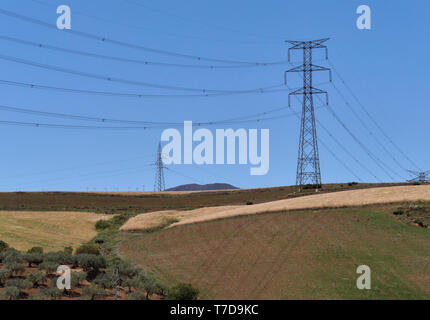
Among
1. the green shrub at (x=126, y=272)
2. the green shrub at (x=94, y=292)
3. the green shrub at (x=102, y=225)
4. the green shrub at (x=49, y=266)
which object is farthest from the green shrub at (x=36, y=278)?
the green shrub at (x=102, y=225)

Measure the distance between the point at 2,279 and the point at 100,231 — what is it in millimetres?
43720

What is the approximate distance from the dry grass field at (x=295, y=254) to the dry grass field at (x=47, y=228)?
8.88 meters

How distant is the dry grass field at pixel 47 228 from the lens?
203 feet

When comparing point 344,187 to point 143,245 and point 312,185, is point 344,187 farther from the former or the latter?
point 143,245

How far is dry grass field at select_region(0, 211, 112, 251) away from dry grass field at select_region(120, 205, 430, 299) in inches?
349

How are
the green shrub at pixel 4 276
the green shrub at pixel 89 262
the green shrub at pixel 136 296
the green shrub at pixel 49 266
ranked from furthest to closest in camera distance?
the green shrub at pixel 89 262, the green shrub at pixel 49 266, the green shrub at pixel 4 276, the green shrub at pixel 136 296

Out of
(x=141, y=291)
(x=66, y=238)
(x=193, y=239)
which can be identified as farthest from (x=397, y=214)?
(x=66, y=238)

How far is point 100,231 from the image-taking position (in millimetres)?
80938

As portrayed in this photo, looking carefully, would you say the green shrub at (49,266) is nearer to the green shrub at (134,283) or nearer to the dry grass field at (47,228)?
the green shrub at (134,283)

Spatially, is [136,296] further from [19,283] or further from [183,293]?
[19,283]

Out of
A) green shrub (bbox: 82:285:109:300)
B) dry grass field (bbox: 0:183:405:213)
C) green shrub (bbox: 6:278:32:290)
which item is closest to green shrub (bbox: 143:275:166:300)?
green shrub (bbox: 82:285:109:300)

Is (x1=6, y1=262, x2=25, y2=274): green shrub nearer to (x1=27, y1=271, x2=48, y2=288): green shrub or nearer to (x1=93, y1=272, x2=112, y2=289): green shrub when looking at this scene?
(x1=27, y1=271, x2=48, y2=288): green shrub

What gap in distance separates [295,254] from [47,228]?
45.4 m
